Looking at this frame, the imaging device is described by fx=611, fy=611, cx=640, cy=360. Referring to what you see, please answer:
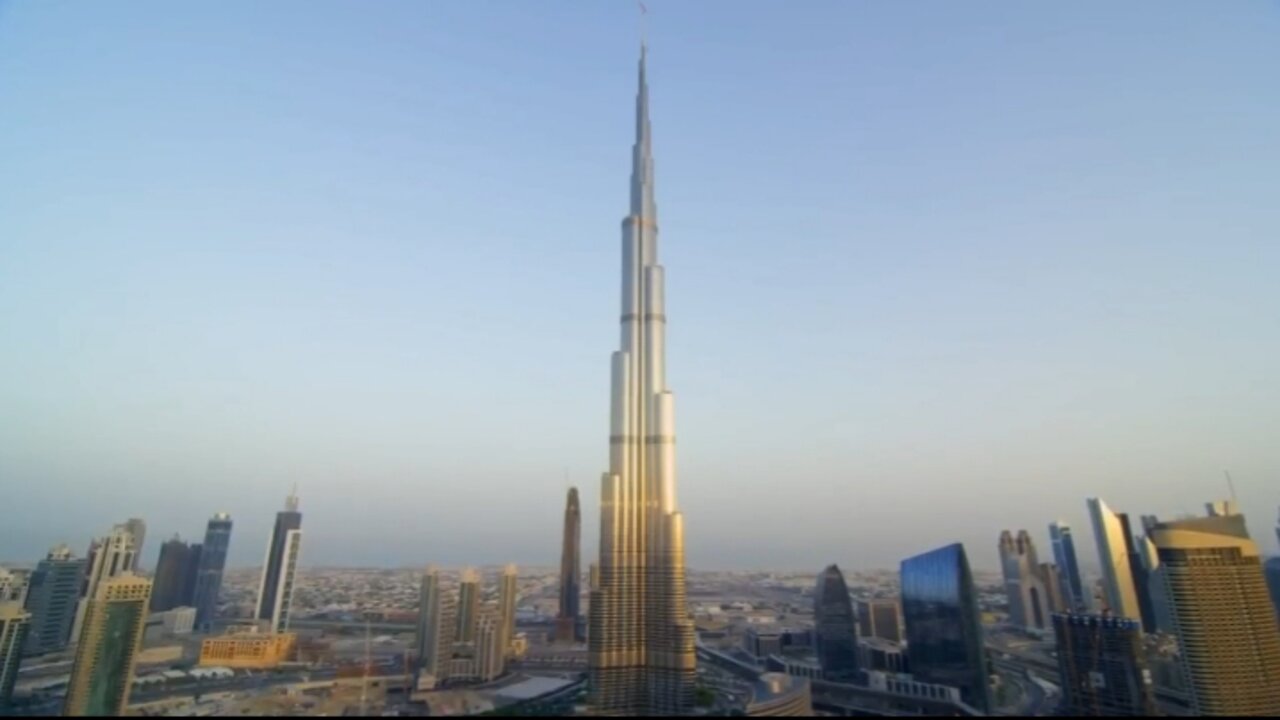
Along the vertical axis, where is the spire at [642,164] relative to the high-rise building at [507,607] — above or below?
above

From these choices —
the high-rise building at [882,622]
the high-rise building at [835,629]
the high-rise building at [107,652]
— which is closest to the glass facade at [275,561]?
the high-rise building at [107,652]

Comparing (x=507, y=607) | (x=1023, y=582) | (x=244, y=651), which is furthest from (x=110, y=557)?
(x=1023, y=582)

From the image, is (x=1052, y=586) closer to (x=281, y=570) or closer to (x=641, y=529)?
(x=641, y=529)

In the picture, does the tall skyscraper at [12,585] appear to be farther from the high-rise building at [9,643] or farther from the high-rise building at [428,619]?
the high-rise building at [428,619]

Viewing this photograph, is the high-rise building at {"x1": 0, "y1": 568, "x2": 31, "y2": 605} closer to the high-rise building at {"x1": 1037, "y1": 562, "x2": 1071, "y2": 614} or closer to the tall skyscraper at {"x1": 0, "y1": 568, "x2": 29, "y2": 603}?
the tall skyscraper at {"x1": 0, "y1": 568, "x2": 29, "y2": 603}

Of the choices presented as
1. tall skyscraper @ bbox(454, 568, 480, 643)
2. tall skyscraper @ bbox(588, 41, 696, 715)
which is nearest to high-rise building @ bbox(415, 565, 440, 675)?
tall skyscraper @ bbox(454, 568, 480, 643)

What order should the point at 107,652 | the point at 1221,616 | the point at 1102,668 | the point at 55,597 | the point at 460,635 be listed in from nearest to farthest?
the point at 1221,616 → the point at 1102,668 → the point at 107,652 → the point at 460,635 → the point at 55,597

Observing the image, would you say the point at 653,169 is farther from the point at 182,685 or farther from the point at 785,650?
the point at 182,685
